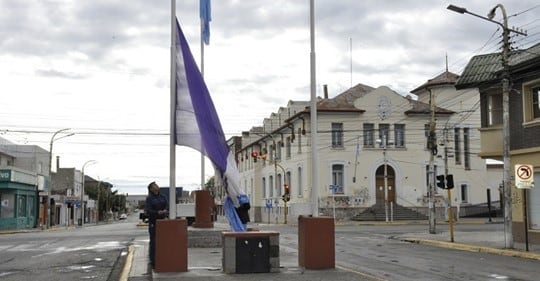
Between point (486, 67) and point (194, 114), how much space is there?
53.4 ft

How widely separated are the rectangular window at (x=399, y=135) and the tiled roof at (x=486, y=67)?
30.1 meters

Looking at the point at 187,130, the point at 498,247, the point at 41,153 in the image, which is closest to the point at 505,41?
the point at 498,247

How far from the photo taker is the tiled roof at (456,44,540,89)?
2406 centimetres

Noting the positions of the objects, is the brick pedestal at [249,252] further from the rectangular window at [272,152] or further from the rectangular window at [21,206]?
the rectangular window at [272,152]

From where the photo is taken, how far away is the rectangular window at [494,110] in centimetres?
2552

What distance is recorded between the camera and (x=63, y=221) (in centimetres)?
8569

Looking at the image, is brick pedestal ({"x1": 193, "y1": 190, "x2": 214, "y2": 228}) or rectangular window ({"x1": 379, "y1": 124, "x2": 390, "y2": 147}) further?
rectangular window ({"x1": 379, "y1": 124, "x2": 390, "y2": 147})

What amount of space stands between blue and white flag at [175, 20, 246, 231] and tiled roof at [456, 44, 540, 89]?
14241 mm

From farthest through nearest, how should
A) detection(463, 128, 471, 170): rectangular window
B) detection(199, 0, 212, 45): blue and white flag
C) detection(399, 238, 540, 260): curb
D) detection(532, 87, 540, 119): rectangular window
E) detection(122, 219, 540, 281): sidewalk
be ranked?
detection(463, 128, 471, 170): rectangular window → detection(532, 87, 540, 119): rectangular window → detection(399, 238, 540, 260): curb → detection(199, 0, 212, 45): blue and white flag → detection(122, 219, 540, 281): sidewalk

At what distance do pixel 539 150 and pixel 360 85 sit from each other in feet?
124

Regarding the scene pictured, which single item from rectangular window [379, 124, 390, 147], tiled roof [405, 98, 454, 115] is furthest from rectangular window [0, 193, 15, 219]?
tiled roof [405, 98, 454, 115]

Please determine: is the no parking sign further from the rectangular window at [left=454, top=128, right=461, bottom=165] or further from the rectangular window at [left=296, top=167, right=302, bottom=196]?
the rectangular window at [left=454, top=128, right=461, bottom=165]

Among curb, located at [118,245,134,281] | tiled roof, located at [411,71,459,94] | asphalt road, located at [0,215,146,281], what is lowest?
asphalt road, located at [0,215,146,281]

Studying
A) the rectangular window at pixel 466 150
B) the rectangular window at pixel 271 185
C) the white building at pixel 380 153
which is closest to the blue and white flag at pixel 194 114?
the white building at pixel 380 153
